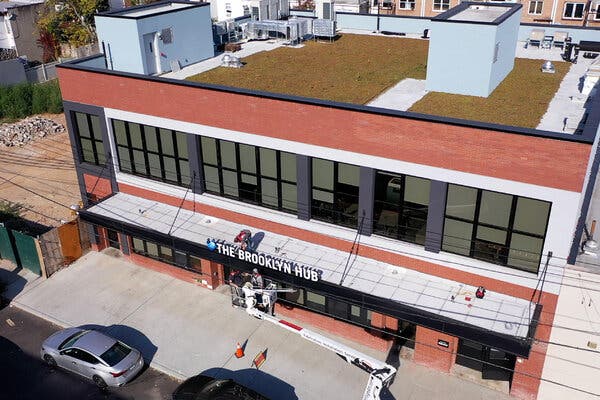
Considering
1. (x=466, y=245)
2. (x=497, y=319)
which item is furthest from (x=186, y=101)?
(x=497, y=319)

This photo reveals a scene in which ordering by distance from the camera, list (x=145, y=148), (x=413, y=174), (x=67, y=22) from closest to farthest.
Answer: (x=413, y=174)
(x=145, y=148)
(x=67, y=22)

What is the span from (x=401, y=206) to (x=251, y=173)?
24.5ft

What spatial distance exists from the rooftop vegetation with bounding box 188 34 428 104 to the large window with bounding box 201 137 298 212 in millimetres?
3590

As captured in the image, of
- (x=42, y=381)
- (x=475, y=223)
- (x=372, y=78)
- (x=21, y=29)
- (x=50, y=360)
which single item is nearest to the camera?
(x=475, y=223)

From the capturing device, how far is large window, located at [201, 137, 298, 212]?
25.3 meters

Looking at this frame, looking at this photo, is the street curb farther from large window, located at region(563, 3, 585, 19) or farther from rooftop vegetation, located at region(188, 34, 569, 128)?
large window, located at region(563, 3, 585, 19)

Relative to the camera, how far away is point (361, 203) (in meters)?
23.7

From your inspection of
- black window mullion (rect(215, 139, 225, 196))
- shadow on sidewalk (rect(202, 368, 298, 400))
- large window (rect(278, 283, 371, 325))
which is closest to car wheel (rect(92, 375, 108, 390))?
shadow on sidewalk (rect(202, 368, 298, 400))

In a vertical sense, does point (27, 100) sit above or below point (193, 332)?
above

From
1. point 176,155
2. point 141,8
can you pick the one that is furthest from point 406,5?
point 176,155

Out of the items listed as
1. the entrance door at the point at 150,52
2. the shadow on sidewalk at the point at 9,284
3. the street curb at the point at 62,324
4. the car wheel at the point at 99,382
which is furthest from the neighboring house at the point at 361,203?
the car wheel at the point at 99,382

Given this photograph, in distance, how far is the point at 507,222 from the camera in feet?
68.6

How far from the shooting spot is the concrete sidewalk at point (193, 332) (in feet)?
76.5

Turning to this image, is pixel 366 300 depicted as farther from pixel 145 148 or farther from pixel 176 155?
pixel 145 148
